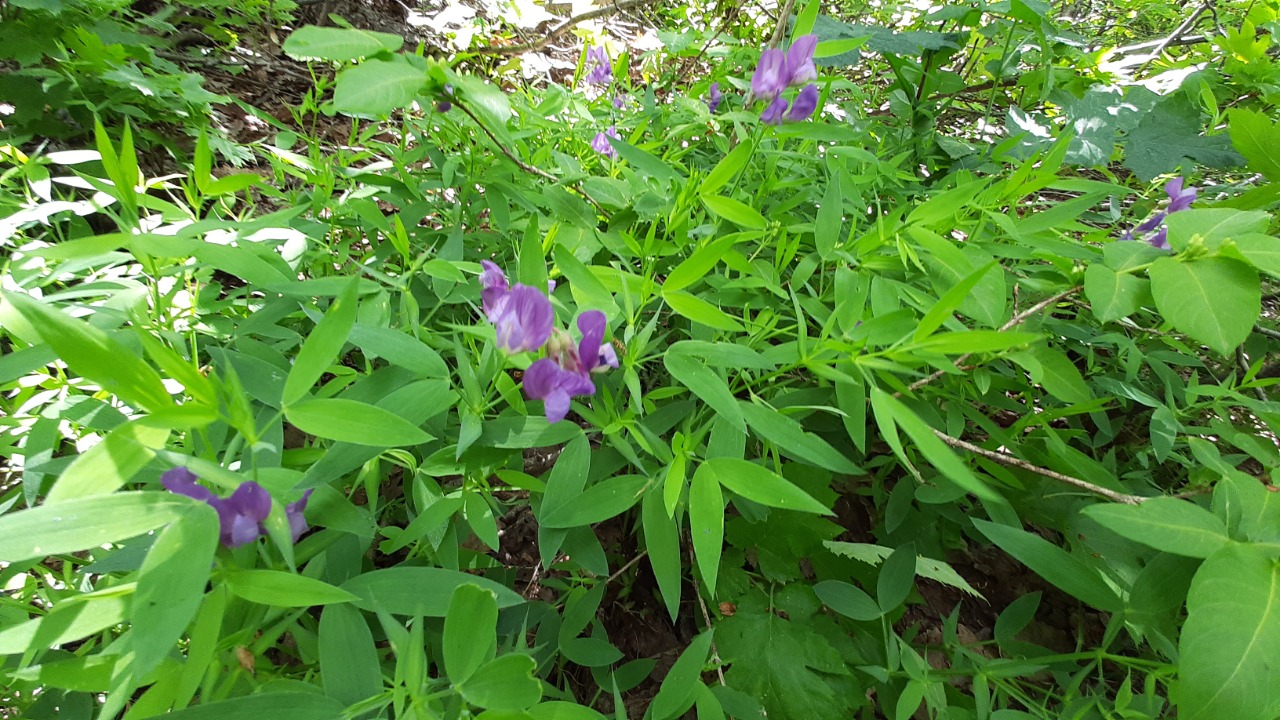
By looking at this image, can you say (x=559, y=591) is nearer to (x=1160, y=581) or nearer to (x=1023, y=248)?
(x=1160, y=581)

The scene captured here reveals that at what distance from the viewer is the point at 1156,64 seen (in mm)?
2346

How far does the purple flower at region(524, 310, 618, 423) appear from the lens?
0.81 m

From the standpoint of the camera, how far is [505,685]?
0.61 metres

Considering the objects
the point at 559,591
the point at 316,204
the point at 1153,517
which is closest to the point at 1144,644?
the point at 1153,517

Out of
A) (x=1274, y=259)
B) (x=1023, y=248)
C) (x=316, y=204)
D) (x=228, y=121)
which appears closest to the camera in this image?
(x=1274, y=259)

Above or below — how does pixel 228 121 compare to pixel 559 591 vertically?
above

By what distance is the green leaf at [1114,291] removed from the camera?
96 cm

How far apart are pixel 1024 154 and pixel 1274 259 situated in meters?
1.11

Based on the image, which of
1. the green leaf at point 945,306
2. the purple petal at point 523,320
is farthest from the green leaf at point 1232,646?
the purple petal at point 523,320

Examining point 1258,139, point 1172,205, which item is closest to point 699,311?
point 1258,139

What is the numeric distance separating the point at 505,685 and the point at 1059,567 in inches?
33.4

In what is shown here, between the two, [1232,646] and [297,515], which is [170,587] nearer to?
[297,515]

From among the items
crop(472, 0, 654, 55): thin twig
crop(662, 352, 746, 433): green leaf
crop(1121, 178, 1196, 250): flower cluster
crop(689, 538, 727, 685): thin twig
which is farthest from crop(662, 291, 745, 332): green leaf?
crop(472, 0, 654, 55): thin twig

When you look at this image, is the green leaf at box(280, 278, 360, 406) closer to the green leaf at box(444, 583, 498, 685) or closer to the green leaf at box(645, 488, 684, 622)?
the green leaf at box(444, 583, 498, 685)
